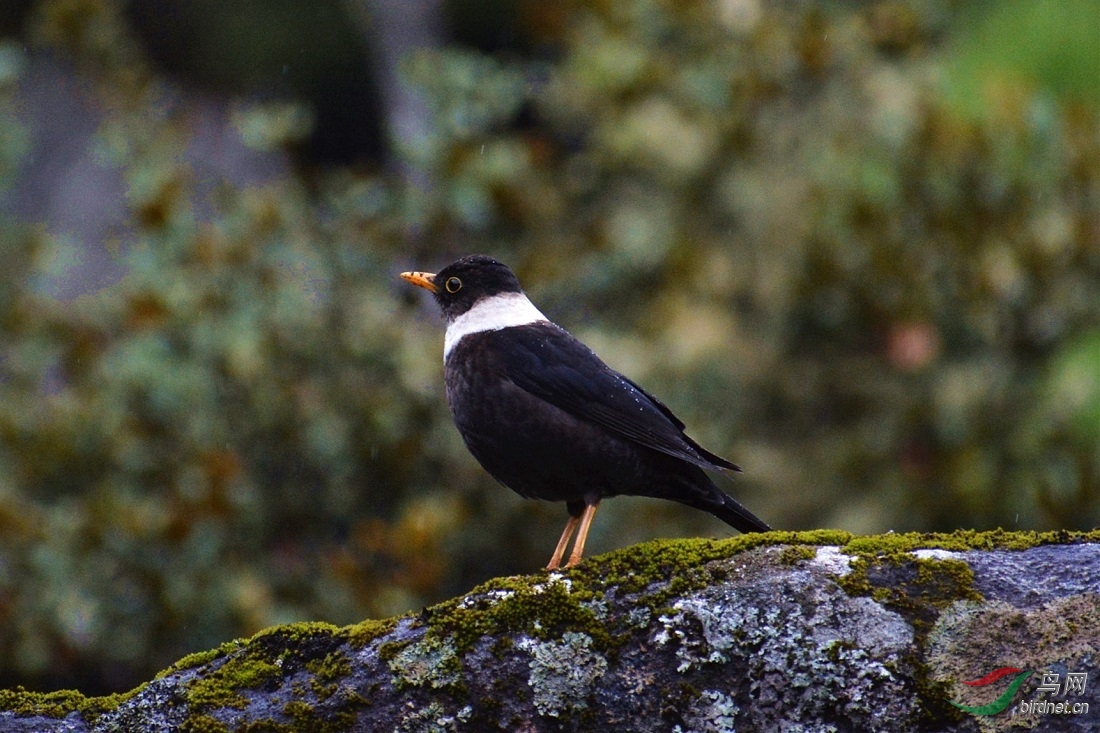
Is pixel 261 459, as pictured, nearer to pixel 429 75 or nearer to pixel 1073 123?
pixel 429 75

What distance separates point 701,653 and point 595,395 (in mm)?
1360

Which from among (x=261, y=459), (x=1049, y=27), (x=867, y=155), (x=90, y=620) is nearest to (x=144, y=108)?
(x=261, y=459)

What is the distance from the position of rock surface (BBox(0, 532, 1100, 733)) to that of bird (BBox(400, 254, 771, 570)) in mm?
785

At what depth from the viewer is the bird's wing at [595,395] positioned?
13.3ft

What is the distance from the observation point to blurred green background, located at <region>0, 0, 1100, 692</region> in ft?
19.2

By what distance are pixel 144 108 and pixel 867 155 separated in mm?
4171

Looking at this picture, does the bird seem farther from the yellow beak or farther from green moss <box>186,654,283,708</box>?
green moss <box>186,654,283,708</box>

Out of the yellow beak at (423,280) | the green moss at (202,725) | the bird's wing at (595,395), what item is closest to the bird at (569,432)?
the bird's wing at (595,395)

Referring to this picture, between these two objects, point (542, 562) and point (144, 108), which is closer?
point (542, 562)

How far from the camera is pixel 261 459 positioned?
6.17 metres

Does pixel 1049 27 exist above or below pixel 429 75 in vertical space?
above

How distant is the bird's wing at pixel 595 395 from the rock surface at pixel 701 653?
86cm

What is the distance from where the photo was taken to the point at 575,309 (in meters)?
7.25

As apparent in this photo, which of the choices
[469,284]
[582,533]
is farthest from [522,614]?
[469,284]
